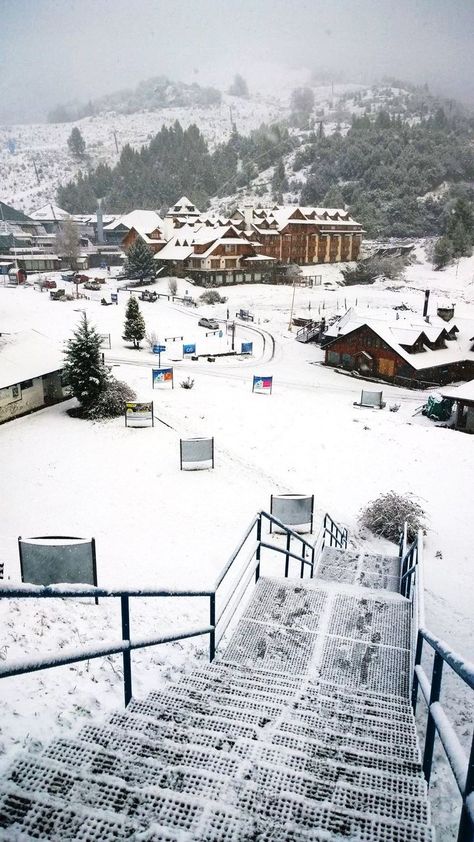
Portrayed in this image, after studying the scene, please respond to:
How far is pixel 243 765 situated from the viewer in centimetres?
426

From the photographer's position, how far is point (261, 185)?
151000 mm

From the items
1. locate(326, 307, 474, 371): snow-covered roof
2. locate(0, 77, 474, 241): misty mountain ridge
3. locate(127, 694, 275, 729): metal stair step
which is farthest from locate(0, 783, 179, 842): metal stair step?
locate(0, 77, 474, 241): misty mountain ridge

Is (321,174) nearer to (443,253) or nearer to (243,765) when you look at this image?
(443,253)

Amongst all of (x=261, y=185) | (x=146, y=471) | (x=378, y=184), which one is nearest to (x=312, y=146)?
(x=261, y=185)

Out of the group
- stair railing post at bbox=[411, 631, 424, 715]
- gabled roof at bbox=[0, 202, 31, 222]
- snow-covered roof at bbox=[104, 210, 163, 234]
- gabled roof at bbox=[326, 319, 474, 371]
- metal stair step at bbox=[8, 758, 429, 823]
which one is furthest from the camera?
gabled roof at bbox=[0, 202, 31, 222]

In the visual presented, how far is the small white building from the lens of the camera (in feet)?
93.0

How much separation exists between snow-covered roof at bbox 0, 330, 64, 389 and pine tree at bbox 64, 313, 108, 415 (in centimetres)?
179

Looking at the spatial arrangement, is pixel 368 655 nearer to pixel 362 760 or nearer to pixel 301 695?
pixel 301 695

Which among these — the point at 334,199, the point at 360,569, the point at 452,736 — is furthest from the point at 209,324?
the point at 334,199

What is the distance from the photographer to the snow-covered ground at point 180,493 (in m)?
6.75

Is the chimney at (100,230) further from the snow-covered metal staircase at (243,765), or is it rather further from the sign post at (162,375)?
the snow-covered metal staircase at (243,765)

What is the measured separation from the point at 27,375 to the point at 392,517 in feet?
66.2

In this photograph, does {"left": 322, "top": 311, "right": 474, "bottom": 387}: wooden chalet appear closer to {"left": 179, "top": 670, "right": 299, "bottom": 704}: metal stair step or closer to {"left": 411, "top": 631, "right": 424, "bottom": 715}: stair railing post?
{"left": 411, "top": 631, "right": 424, "bottom": 715}: stair railing post

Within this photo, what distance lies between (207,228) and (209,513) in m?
82.8
